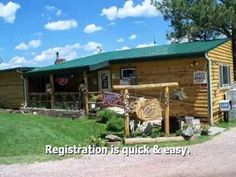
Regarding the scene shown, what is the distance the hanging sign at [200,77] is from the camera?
58.9 feet

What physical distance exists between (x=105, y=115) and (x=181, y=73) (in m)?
3.86

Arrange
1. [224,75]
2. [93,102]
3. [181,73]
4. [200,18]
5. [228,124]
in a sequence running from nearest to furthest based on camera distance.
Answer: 1. [228,124]
2. [181,73]
3. [93,102]
4. [224,75]
5. [200,18]

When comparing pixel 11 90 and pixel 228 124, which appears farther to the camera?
pixel 11 90

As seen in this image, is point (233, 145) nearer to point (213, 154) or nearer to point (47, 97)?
point (213, 154)

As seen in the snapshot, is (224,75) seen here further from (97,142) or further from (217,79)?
(97,142)

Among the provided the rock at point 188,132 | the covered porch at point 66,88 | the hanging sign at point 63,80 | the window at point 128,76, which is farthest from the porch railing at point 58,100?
the rock at point 188,132

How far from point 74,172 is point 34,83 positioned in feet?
55.8

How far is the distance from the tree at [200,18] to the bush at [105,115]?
53.3ft

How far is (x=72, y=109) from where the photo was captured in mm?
20812

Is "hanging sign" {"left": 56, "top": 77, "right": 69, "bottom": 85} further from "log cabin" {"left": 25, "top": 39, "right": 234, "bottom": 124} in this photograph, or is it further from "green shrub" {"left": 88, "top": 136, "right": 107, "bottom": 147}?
"green shrub" {"left": 88, "top": 136, "right": 107, "bottom": 147}

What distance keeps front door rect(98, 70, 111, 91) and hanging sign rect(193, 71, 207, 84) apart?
488 cm

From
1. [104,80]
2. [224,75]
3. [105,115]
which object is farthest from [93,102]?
[224,75]

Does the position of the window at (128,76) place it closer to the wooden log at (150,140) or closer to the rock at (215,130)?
the rock at (215,130)

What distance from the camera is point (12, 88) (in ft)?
86.9
